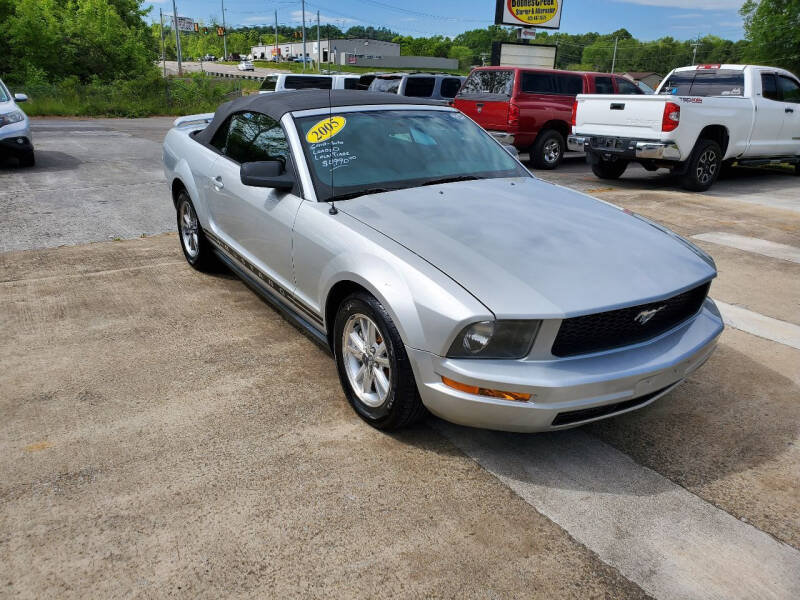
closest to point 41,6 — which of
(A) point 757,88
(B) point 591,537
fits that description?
(A) point 757,88

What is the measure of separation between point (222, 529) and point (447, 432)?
1218mm

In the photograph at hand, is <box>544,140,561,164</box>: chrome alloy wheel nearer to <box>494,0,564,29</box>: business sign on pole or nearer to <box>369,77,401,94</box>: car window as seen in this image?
<box>369,77,401,94</box>: car window

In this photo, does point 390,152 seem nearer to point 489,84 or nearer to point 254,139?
point 254,139

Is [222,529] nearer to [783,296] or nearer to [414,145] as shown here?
[414,145]

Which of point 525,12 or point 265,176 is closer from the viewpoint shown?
point 265,176

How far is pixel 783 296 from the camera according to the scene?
211 inches

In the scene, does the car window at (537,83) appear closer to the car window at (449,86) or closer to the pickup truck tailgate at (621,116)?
the pickup truck tailgate at (621,116)

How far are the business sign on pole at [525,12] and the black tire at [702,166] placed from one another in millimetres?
14337

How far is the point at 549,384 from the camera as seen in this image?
2.60 m

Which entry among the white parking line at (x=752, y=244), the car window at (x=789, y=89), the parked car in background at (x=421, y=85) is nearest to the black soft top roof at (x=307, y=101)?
the white parking line at (x=752, y=244)

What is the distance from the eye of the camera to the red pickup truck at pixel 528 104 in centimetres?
1266

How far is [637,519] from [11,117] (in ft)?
37.9

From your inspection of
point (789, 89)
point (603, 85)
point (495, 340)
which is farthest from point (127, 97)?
point (495, 340)

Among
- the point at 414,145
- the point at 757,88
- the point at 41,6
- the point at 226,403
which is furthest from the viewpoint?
the point at 41,6
